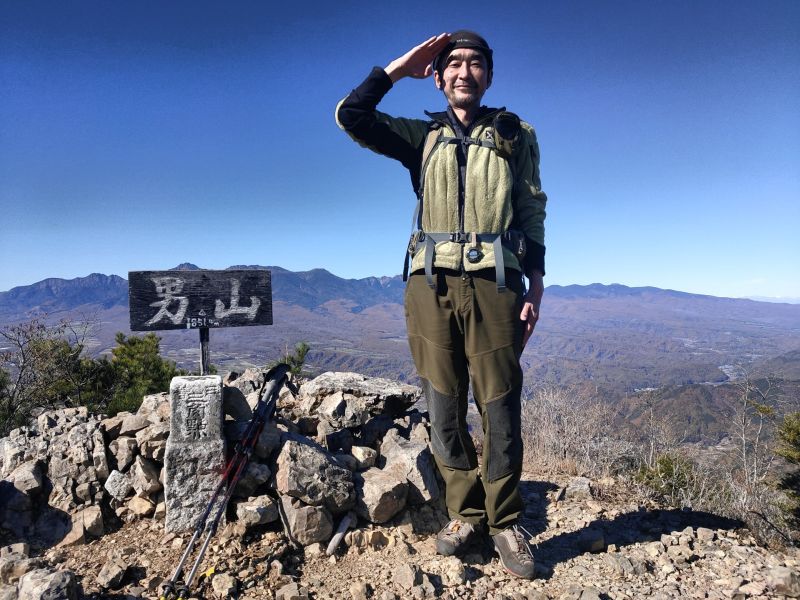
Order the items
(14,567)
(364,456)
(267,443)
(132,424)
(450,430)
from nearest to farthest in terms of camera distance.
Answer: (14,567), (450,430), (267,443), (132,424), (364,456)

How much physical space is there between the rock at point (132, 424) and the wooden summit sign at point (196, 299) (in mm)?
876

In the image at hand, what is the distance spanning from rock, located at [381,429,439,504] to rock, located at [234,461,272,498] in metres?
1.06

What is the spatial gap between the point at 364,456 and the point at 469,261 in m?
2.15

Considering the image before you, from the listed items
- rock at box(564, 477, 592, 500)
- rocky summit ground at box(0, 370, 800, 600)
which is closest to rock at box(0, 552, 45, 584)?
rocky summit ground at box(0, 370, 800, 600)

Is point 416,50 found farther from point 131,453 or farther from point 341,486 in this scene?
point 131,453

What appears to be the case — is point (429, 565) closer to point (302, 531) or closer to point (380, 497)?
point (380, 497)

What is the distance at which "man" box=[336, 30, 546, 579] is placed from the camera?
3031 mm

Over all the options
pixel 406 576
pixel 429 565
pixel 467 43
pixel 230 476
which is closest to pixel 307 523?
pixel 230 476

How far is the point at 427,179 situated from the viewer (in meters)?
3.14

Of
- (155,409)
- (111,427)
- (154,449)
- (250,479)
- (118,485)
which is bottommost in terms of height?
(118,485)

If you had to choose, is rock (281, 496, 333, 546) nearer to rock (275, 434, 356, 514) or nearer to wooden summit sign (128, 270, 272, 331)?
rock (275, 434, 356, 514)

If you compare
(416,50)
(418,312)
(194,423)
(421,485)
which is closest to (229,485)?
(194,423)

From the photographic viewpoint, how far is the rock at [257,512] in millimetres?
3291

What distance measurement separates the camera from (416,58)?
3.14 meters
